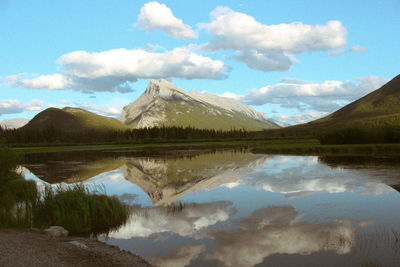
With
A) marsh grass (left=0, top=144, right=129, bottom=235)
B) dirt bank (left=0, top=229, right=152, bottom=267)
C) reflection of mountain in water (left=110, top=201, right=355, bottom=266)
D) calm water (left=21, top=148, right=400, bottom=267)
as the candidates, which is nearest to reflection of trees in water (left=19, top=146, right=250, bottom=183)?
marsh grass (left=0, top=144, right=129, bottom=235)

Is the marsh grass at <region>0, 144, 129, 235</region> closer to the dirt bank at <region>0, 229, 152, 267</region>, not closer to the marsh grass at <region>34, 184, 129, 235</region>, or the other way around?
the marsh grass at <region>34, 184, 129, 235</region>

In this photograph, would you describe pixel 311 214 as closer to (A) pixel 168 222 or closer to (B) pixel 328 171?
(A) pixel 168 222

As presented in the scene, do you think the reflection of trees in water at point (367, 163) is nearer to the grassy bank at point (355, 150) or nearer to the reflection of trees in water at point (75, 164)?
the grassy bank at point (355, 150)

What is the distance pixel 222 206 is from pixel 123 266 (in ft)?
30.3

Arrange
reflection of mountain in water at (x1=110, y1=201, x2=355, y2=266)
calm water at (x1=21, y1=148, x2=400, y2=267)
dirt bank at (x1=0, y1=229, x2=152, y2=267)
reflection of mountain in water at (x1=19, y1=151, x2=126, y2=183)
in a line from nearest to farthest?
dirt bank at (x1=0, y1=229, x2=152, y2=267) < calm water at (x1=21, y1=148, x2=400, y2=267) < reflection of mountain in water at (x1=110, y1=201, x2=355, y2=266) < reflection of mountain in water at (x1=19, y1=151, x2=126, y2=183)

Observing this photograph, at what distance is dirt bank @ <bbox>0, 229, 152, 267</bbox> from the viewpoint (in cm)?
956

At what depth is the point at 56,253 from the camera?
10.4 meters

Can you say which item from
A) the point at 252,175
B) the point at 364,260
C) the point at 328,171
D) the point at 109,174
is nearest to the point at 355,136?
the point at 328,171

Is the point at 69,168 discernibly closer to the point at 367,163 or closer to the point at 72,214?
the point at 72,214

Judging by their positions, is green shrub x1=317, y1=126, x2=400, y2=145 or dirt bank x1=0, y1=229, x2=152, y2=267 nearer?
dirt bank x1=0, y1=229, x2=152, y2=267

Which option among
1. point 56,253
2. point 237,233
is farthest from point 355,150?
point 56,253

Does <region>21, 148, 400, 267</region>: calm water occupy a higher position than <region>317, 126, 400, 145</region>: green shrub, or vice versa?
<region>317, 126, 400, 145</region>: green shrub

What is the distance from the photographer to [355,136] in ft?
195

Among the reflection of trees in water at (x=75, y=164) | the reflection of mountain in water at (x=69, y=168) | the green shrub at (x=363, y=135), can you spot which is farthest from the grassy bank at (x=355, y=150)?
the reflection of mountain in water at (x=69, y=168)
